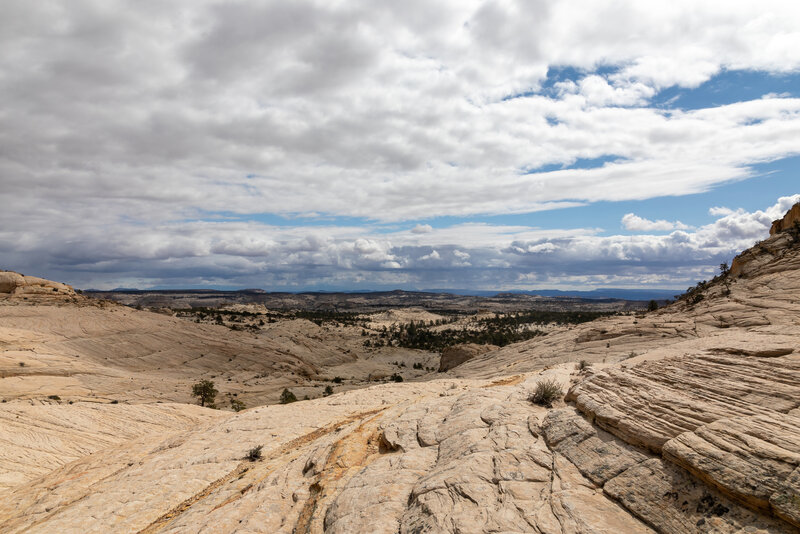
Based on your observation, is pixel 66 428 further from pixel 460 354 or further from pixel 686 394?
pixel 460 354

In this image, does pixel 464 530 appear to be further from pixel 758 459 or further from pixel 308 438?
pixel 308 438

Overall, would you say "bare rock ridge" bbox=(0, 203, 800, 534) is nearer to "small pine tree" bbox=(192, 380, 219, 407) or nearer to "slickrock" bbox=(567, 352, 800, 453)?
"slickrock" bbox=(567, 352, 800, 453)

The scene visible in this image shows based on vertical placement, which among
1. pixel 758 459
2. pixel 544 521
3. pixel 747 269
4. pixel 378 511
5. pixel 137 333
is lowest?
pixel 137 333

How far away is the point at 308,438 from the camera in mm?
18844

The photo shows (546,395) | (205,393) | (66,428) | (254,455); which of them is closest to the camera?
(546,395)

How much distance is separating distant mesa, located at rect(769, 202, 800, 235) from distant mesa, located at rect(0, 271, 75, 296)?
118237mm

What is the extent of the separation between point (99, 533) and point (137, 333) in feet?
219

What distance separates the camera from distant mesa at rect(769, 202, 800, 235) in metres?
41.4

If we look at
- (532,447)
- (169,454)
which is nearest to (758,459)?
(532,447)

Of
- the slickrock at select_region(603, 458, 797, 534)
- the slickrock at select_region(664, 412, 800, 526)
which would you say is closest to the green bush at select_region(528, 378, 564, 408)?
the slickrock at select_region(603, 458, 797, 534)

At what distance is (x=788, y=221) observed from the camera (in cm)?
4341

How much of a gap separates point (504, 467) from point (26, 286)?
106 metres

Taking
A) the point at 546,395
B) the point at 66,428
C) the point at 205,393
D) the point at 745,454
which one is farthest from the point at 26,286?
the point at 745,454

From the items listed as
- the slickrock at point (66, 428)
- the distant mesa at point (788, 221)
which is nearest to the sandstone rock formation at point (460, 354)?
the slickrock at point (66, 428)
